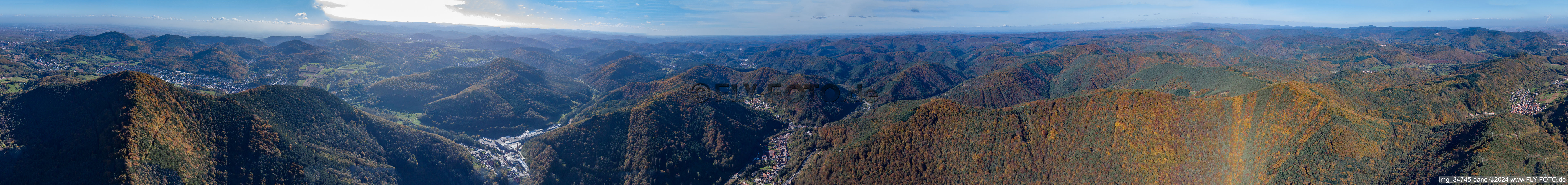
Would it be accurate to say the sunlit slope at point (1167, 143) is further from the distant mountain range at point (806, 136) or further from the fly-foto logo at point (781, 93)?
the fly-foto logo at point (781, 93)

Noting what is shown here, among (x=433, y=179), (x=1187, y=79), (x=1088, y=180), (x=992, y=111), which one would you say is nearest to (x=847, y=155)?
(x=992, y=111)

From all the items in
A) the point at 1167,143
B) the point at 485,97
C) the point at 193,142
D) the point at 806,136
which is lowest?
the point at 806,136

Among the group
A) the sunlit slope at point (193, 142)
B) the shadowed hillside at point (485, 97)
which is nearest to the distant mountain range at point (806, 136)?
the sunlit slope at point (193, 142)

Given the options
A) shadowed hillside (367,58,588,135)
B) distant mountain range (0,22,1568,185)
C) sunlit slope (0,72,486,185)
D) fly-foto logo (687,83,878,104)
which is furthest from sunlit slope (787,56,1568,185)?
shadowed hillside (367,58,588,135)

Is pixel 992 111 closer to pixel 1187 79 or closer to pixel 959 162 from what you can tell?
pixel 959 162

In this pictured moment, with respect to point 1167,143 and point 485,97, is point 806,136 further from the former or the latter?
point 485,97

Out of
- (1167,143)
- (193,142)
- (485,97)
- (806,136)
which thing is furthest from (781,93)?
(193,142)

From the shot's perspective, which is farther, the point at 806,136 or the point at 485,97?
the point at 485,97
